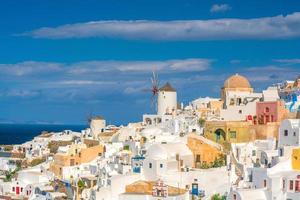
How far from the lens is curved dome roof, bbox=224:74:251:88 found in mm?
56438

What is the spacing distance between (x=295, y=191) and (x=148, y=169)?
1083 cm

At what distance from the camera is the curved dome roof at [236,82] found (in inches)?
2222

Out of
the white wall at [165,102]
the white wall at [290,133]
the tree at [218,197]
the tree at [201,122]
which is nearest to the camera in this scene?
the tree at [218,197]

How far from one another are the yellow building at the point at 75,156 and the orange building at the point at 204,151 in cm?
1078

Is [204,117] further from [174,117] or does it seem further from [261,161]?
[261,161]

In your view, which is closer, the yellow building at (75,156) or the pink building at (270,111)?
the pink building at (270,111)

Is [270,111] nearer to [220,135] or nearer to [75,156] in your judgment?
[220,135]

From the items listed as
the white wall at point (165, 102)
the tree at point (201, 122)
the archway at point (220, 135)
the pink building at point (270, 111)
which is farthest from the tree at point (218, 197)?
the white wall at point (165, 102)

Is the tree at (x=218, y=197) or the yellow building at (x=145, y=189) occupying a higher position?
the yellow building at (x=145, y=189)

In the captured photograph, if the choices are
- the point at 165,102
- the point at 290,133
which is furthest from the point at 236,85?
the point at 290,133

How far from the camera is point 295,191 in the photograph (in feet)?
113

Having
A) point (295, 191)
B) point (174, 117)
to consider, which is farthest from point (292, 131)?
point (174, 117)

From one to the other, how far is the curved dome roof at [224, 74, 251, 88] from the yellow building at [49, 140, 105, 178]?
13.4m

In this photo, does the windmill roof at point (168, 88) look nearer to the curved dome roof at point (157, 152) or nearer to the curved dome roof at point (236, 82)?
the curved dome roof at point (236, 82)
